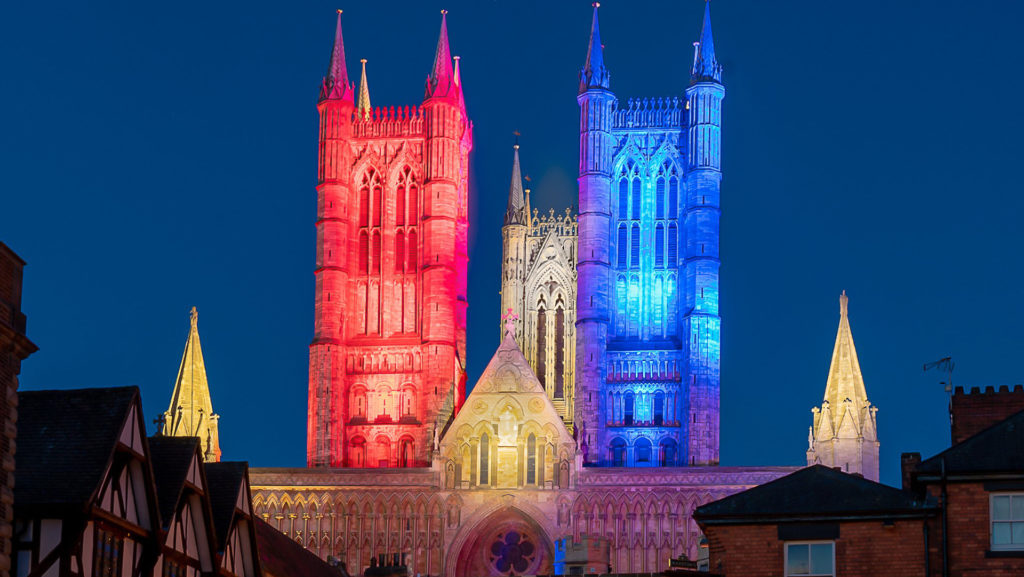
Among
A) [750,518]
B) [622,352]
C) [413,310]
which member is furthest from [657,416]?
[750,518]

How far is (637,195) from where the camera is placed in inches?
3967

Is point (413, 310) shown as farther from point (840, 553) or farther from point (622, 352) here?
point (840, 553)

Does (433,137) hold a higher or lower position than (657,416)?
Answer: higher

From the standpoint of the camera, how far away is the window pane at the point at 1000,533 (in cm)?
3189

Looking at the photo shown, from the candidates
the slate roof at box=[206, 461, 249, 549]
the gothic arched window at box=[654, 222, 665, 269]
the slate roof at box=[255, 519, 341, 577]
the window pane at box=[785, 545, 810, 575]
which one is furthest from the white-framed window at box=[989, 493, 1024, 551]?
the gothic arched window at box=[654, 222, 665, 269]

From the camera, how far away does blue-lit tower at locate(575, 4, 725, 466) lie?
95562 millimetres

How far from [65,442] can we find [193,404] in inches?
2461

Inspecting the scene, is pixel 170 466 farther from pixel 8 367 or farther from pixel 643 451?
pixel 643 451

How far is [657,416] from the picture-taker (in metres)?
96.8

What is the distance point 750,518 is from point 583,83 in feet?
233

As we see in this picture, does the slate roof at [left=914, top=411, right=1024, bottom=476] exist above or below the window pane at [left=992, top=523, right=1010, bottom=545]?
above

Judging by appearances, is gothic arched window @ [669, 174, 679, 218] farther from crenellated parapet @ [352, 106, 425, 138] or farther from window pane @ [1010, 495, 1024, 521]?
window pane @ [1010, 495, 1024, 521]

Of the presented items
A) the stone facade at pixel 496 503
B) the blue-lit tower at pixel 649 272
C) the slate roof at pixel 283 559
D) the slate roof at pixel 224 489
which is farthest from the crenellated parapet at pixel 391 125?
the slate roof at pixel 224 489

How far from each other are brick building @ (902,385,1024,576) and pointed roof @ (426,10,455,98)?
228ft
